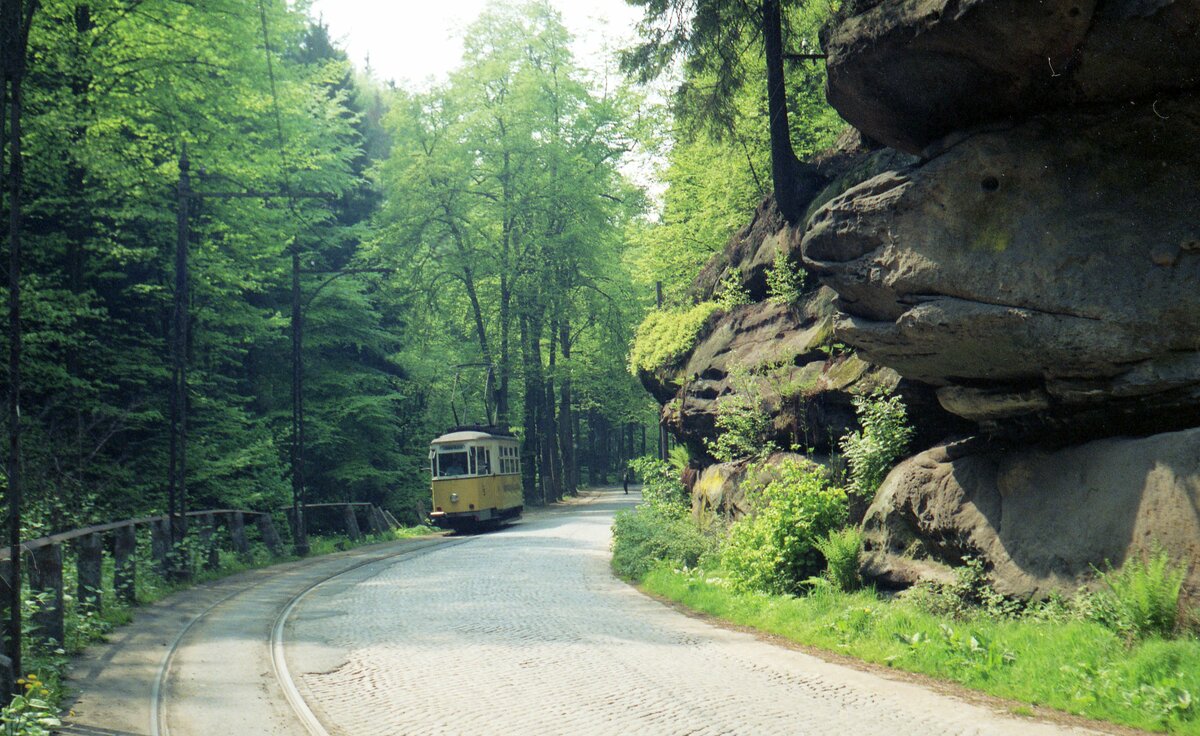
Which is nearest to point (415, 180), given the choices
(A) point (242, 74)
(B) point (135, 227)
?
(A) point (242, 74)

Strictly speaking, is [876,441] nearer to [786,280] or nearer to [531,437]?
[786,280]

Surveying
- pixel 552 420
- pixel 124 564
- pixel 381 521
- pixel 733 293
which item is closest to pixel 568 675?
pixel 124 564

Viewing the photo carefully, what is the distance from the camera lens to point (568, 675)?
9008mm

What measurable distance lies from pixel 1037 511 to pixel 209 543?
15420 millimetres

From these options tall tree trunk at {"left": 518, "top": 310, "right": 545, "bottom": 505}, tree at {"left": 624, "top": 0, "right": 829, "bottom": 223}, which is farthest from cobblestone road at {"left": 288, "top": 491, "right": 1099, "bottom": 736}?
tall tree trunk at {"left": 518, "top": 310, "right": 545, "bottom": 505}

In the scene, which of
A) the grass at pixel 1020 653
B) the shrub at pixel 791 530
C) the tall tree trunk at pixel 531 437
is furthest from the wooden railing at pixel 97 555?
the tall tree trunk at pixel 531 437

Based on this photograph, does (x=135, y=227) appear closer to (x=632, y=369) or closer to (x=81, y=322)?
(x=81, y=322)

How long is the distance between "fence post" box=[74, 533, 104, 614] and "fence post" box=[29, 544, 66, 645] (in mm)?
2101

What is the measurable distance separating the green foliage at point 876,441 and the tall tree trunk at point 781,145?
5127 millimetres

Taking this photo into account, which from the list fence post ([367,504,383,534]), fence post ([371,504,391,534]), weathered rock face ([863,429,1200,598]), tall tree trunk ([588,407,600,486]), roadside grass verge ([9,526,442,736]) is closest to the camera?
roadside grass verge ([9,526,442,736])

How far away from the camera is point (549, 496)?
47.2m

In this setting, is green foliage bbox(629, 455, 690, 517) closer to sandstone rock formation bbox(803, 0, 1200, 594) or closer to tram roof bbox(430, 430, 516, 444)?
sandstone rock formation bbox(803, 0, 1200, 594)

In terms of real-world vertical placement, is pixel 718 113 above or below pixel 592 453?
above

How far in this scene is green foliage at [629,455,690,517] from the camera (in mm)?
19656
